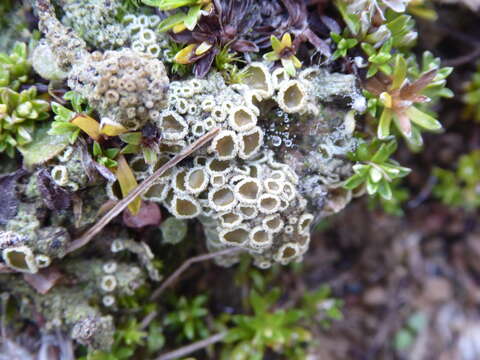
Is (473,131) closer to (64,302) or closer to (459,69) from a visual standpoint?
(459,69)

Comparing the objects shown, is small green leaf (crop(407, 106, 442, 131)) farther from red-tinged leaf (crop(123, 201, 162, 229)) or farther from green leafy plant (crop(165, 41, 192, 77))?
red-tinged leaf (crop(123, 201, 162, 229))

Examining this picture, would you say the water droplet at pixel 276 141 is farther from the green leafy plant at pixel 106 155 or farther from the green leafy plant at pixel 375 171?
the green leafy plant at pixel 106 155

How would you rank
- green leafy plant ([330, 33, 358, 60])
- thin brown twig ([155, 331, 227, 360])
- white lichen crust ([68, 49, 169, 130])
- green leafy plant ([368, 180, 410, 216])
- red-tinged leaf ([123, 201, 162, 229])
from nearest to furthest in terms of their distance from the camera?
white lichen crust ([68, 49, 169, 130])
green leafy plant ([330, 33, 358, 60])
red-tinged leaf ([123, 201, 162, 229])
thin brown twig ([155, 331, 227, 360])
green leafy plant ([368, 180, 410, 216])

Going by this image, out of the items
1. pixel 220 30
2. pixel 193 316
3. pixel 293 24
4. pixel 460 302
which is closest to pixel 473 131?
pixel 460 302

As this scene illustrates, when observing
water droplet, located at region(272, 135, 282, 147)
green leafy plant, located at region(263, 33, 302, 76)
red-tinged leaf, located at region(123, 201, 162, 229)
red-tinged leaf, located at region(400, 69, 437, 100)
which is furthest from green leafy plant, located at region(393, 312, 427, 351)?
green leafy plant, located at region(263, 33, 302, 76)

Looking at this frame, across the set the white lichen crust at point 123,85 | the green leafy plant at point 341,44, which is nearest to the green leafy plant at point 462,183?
the green leafy plant at point 341,44
